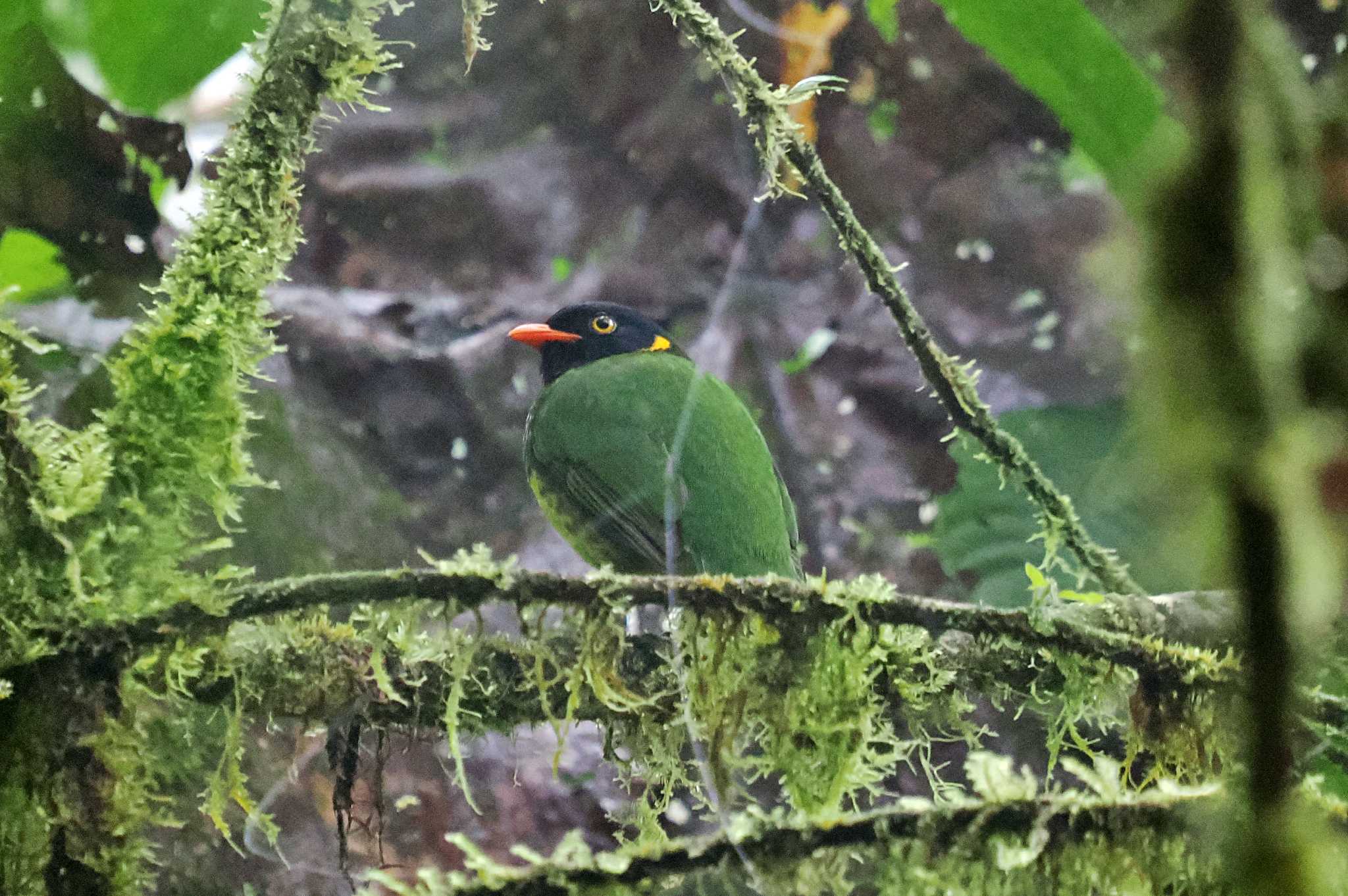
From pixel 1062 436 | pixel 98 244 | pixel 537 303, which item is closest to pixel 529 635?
pixel 1062 436

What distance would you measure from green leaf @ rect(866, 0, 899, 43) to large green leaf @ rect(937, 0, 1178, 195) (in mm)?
189

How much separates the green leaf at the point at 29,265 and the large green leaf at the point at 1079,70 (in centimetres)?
102

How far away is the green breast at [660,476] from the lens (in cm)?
118

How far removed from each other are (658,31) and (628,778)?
2.62 feet

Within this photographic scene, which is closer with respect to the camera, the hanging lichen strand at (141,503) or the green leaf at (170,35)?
the hanging lichen strand at (141,503)

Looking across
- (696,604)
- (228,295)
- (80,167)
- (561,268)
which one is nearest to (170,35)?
(80,167)

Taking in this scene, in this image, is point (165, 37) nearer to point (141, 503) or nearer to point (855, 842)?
point (141, 503)

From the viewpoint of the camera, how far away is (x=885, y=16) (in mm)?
1100

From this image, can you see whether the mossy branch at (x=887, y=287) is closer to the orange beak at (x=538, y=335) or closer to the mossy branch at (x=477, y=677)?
the mossy branch at (x=477, y=677)

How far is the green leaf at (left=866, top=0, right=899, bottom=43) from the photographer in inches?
42.4

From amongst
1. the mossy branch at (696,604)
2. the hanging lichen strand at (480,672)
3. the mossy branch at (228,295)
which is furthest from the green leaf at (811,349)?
the mossy branch at (228,295)

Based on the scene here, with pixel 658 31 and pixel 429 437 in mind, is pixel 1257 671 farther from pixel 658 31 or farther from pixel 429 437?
pixel 429 437

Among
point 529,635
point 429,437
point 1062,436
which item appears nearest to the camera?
point 529,635

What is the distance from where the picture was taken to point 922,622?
821 mm
